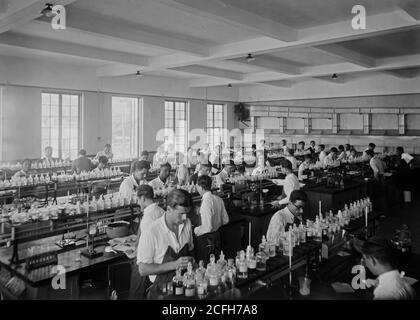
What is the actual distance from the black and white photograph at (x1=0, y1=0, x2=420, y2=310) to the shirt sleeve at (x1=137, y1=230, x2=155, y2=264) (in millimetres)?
19

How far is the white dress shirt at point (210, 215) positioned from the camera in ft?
18.1

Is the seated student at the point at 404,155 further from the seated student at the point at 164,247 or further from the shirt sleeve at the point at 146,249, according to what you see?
Answer: the shirt sleeve at the point at 146,249

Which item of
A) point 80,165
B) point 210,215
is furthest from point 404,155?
point 80,165

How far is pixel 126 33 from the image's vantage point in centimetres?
831

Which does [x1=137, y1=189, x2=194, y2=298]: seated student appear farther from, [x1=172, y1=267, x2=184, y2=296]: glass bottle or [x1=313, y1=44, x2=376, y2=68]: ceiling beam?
[x1=313, y1=44, x2=376, y2=68]: ceiling beam

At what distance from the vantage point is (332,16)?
7547 millimetres

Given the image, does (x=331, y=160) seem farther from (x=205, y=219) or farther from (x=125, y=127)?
(x=205, y=219)

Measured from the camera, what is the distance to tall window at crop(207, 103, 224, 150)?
757 inches

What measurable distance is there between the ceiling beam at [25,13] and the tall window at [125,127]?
805 centimetres

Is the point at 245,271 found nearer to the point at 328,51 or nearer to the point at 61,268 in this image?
the point at 61,268

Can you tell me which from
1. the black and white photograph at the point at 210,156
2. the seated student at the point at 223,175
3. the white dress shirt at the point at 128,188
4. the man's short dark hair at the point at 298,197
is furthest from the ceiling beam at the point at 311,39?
the white dress shirt at the point at 128,188

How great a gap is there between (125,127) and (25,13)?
9.35m

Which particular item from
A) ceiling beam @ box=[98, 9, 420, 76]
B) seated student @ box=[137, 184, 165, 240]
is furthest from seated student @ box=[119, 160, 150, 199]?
ceiling beam @ box=[98, 9, 420, 76]
